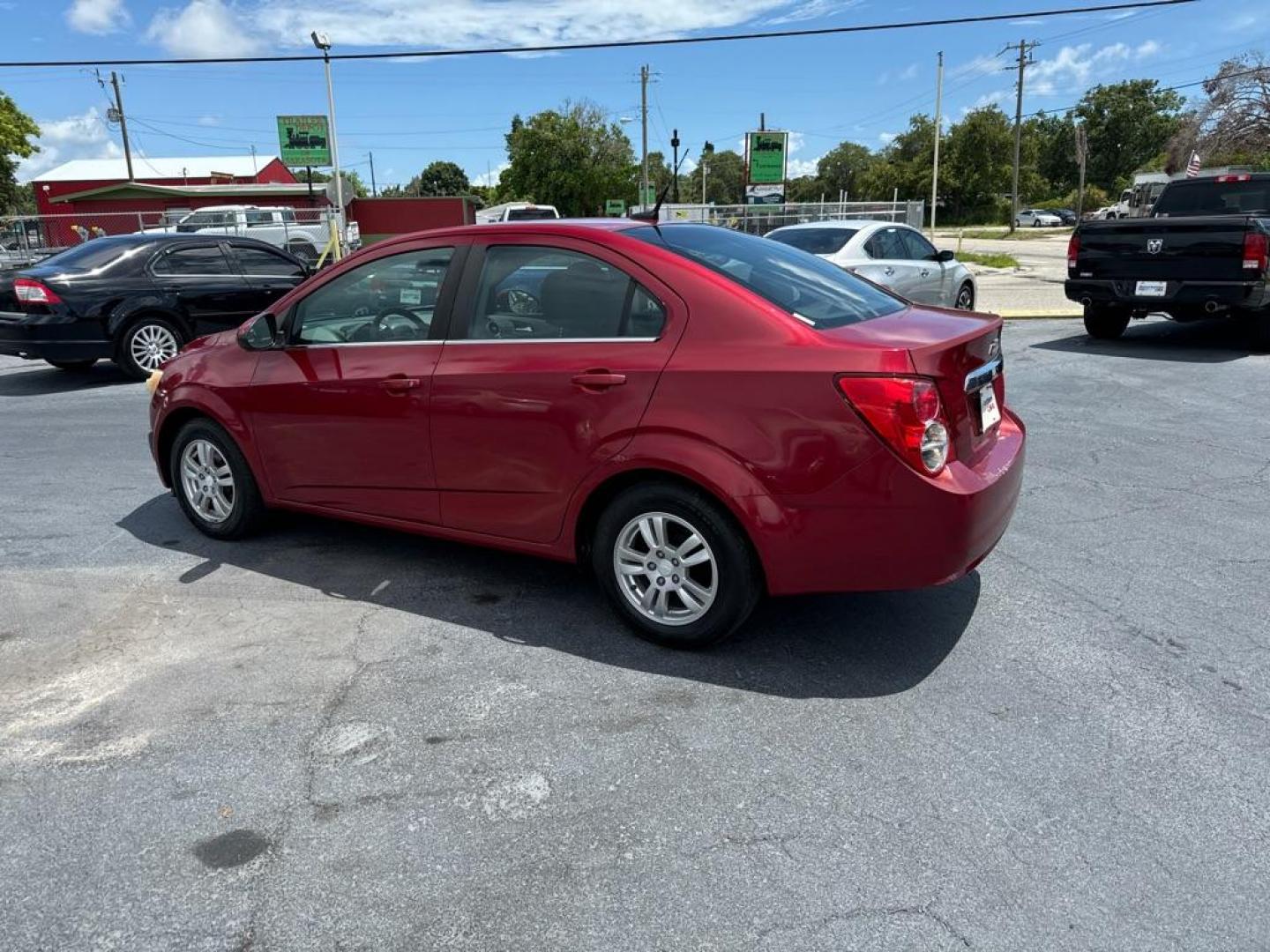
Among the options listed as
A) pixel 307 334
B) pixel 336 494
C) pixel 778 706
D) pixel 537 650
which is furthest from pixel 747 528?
pixel 307 334

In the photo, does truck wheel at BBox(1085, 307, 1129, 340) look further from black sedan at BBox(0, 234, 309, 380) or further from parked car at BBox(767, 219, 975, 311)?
black sedan at BBox(0, 234, 309, 380)

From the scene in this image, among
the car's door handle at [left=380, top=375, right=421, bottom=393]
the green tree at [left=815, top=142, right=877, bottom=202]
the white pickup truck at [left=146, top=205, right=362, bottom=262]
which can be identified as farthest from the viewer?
the green tree at [left=815, top=142, right=877, bottom=202]

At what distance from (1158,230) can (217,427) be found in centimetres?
962

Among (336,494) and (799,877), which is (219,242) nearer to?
(336,494)

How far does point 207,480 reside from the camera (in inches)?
202

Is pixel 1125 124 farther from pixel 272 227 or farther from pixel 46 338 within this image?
pixel 46 338

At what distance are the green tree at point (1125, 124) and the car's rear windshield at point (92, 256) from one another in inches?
3343

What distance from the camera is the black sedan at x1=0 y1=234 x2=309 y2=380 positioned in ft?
31.6

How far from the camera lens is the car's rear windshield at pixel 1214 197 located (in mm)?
12594

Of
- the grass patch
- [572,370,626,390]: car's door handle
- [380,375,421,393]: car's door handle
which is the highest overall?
[572,370,626,390]: car's door handle

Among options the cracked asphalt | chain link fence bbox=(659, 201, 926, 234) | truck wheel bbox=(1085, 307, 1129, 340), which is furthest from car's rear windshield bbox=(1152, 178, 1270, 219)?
chain link fence bbox=(659, 201, 926, 234)

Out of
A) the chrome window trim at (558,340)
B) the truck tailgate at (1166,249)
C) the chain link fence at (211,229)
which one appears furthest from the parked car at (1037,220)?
the chrome window trim at (558,340)

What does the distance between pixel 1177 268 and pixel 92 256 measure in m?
11.6

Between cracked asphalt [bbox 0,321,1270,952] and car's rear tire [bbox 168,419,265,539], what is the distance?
175mm
